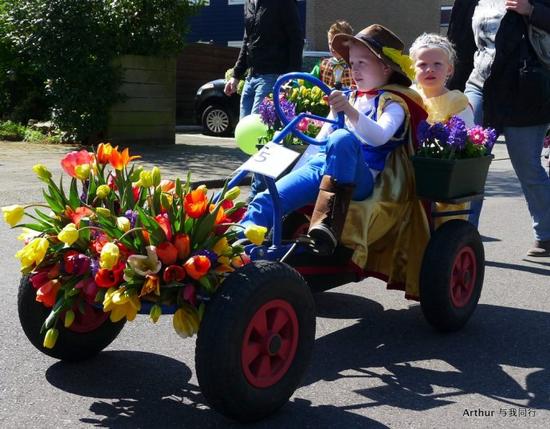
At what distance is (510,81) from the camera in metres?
5.58

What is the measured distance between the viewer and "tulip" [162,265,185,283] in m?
2.95

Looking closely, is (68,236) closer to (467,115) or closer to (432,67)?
(432,67)

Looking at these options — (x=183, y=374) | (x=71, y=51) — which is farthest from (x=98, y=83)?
(x=183, y=374)

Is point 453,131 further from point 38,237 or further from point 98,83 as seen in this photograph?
point 98,83

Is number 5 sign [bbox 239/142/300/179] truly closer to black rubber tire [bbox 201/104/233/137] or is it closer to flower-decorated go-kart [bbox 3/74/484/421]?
flower-decorated go-kart [bbox 3/74/484/421]

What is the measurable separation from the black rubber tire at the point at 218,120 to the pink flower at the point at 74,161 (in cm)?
1227

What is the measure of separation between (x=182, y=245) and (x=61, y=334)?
2.55 ft

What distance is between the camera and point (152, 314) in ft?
9.66

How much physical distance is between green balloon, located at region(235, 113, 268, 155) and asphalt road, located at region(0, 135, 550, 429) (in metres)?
1.02

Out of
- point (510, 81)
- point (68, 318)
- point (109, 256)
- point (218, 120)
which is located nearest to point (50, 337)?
point (68, 318)

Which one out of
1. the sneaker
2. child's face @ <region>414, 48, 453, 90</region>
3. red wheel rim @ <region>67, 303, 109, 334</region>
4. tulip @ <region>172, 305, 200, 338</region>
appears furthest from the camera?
the sneaker

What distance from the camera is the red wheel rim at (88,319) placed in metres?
3.45

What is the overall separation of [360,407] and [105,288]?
1.07 m

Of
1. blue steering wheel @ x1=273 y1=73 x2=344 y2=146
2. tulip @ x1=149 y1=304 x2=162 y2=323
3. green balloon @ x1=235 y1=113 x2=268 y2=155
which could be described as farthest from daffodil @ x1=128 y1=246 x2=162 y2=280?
green balloon @ x1=235 y1=113 x2=268 y2=155
